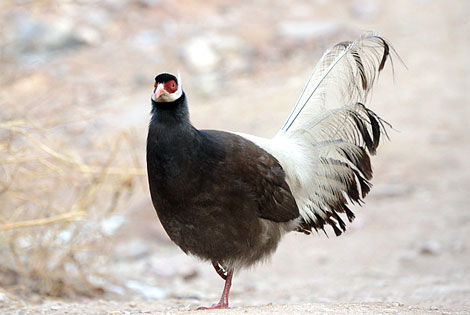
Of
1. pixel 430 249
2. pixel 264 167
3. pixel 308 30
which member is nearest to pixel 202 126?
pixel 308 30

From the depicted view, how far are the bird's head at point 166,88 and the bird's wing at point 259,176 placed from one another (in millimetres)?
383

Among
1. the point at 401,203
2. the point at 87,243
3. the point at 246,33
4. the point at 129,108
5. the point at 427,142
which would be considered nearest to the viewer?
the point at 87,243

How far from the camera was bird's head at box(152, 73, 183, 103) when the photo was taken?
172 inches

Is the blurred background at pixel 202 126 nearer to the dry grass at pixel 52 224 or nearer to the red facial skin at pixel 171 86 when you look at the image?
the dry grass at pixel 52 224

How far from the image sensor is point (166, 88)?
441 cm

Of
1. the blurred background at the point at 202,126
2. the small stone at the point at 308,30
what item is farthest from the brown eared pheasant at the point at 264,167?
the small stone at the point at 308,30

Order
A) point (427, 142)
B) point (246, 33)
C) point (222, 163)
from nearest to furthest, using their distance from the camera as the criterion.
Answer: point (222, 163)
point (427, 142)
point (246, 33)

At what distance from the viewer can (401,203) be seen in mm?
10172

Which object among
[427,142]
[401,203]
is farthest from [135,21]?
[401,203]

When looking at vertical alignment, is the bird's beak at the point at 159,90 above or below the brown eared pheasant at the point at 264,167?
above

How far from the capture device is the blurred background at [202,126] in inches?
257

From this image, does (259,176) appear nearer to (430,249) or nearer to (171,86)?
(171,86)

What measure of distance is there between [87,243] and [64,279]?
0.41 m

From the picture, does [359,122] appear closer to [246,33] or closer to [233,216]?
[233,216]
